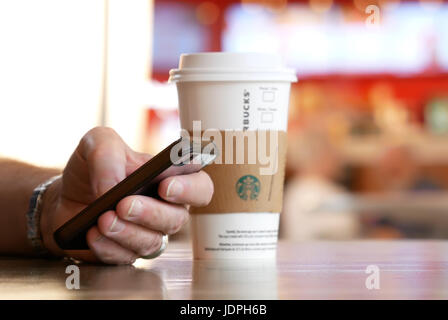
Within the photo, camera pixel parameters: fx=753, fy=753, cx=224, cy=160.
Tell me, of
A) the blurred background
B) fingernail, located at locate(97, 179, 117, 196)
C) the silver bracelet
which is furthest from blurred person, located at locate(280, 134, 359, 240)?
fingernail, located at locate(97, 179, 117, 196)

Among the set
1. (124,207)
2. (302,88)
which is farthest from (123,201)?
(302,88)

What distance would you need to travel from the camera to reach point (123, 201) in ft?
2.58

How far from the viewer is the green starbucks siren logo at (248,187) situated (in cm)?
96

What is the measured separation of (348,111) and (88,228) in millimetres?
6604

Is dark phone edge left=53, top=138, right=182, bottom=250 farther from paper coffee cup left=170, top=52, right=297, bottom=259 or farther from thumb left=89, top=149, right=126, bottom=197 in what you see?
paper coffee cup left=170, top=52, right=297, bottom=259

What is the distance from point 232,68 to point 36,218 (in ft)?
1.17

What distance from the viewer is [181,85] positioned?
101 centimetres

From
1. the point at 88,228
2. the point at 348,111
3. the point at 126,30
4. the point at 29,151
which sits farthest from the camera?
the point at 348,111

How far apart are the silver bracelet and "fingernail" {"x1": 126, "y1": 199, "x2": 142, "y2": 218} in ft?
0.88

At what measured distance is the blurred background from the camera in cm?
459

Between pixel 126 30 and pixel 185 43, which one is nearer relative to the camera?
pixel 126 30

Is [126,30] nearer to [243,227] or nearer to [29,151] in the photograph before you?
[29,151]
